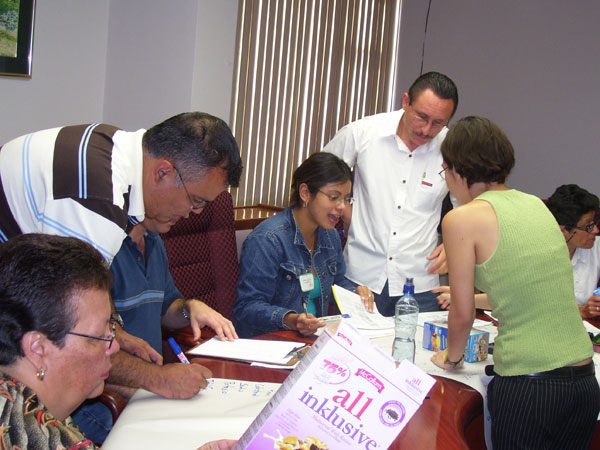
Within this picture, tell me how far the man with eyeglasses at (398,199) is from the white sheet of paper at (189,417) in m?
1.45

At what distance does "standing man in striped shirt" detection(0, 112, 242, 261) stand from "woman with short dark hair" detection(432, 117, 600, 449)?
727 mm

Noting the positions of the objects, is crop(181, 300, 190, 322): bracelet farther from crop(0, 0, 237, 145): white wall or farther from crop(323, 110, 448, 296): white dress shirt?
crop(0, 0, 237, 145): white wall

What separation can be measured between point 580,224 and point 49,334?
2973 mm

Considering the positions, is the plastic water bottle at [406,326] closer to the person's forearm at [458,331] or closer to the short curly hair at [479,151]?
the person's forearm at [458,331]

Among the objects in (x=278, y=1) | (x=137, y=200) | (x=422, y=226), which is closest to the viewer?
Answer: (x=137, y=200)

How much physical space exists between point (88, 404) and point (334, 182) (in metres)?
1.36

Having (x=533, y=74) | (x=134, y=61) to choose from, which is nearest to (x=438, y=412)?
(x=134, y=61)

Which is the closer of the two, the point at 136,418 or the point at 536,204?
the point at 136,418

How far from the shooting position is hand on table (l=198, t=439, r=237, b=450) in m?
1.29

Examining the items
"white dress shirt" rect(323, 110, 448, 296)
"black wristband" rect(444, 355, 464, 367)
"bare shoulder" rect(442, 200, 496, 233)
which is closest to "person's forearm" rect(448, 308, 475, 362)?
"black wristband" rect(444, 355, 464, 367)

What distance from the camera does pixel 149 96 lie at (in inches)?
150

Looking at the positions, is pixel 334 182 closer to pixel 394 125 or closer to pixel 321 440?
pixel 394 125

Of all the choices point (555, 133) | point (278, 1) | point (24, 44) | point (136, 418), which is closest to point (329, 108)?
point (278, 1)

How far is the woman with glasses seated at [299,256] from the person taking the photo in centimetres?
252
